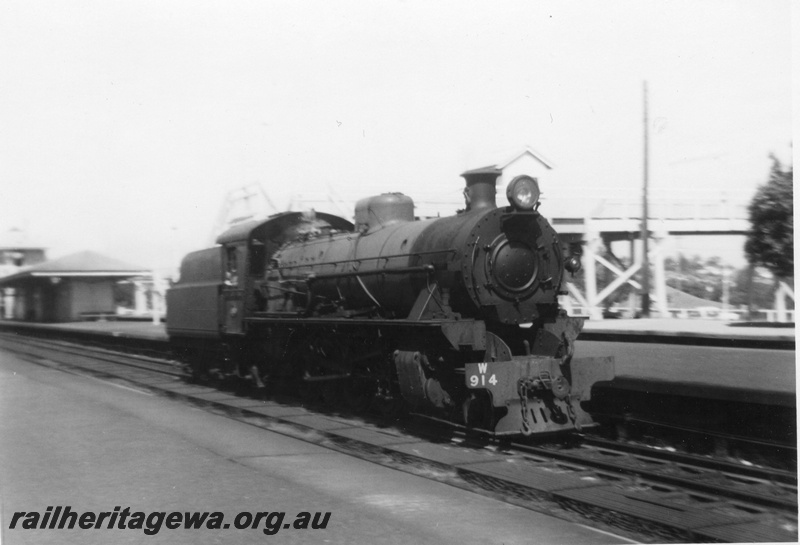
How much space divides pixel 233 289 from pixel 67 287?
16.5 meters

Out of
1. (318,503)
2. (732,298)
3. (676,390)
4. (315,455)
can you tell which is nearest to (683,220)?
(676,390)

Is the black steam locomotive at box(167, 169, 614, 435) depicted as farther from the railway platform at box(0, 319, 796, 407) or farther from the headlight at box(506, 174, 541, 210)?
the railway platform at box(0, 319, 796, 407)

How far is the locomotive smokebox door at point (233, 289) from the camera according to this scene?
545 inches

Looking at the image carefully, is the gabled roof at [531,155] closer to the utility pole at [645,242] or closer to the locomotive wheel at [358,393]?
the locomotive wheel at [358,393]

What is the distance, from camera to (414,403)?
9.24 meters

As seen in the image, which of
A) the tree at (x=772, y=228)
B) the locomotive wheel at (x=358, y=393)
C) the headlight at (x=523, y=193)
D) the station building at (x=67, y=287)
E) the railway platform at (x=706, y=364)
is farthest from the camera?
the station building at (x=67, y=287)

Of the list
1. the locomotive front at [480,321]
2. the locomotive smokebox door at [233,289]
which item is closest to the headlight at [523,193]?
the locomotive front at [480,321]

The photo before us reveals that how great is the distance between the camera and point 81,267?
68.3ft

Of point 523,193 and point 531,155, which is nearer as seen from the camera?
point 523,193

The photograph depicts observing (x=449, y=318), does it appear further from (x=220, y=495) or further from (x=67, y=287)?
(x=67, y=287)

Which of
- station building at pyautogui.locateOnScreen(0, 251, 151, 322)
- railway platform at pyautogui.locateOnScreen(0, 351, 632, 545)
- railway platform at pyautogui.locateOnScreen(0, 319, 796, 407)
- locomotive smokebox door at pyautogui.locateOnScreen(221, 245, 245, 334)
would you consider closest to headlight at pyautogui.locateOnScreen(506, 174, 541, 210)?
railway platform at pyautogui.locateOnScreen(0, 319, 796, 407)

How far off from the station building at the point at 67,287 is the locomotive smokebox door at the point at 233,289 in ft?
14.9

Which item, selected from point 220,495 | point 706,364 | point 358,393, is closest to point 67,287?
point 358,393

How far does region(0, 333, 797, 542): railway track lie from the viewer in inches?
228
